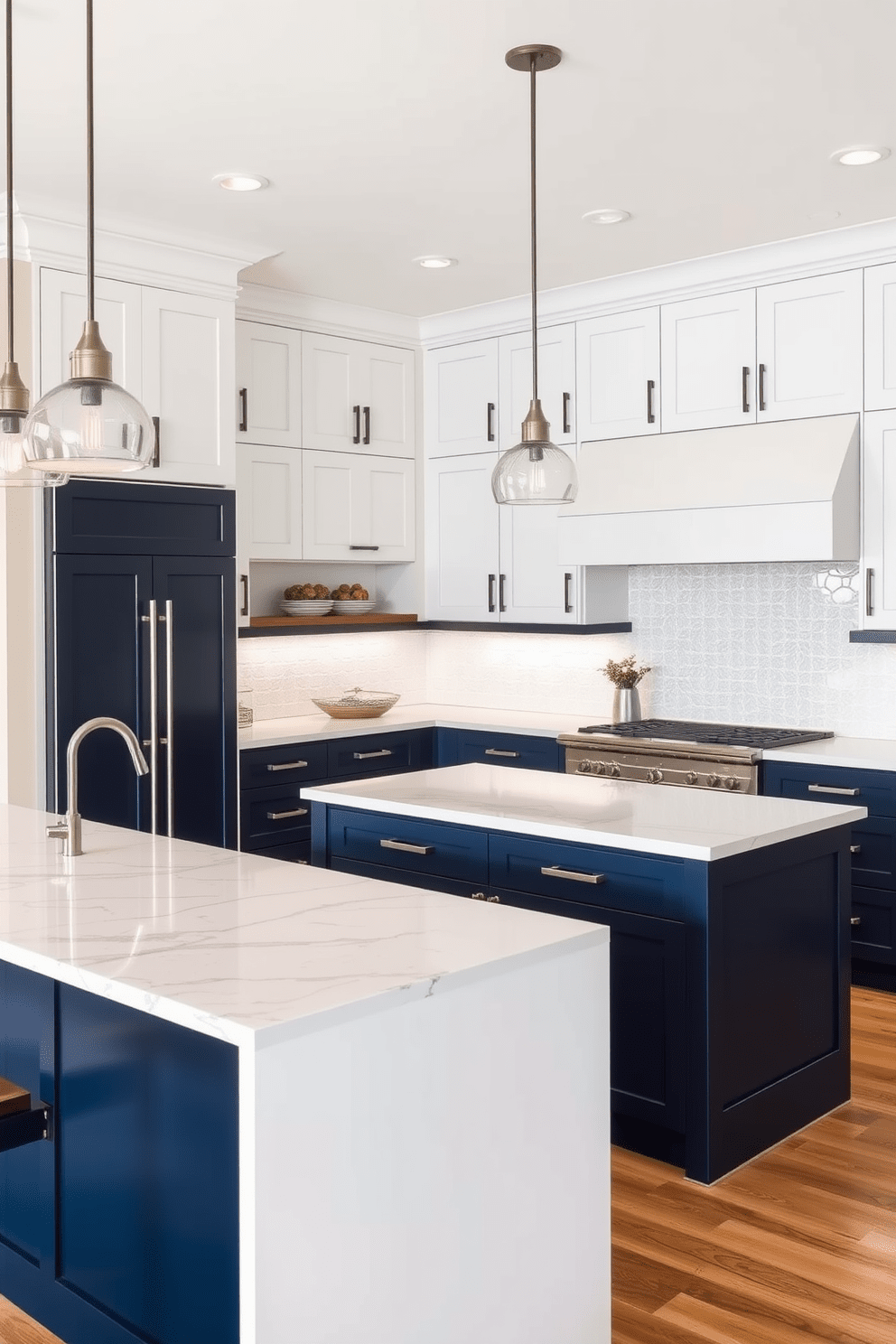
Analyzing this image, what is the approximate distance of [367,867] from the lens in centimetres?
379

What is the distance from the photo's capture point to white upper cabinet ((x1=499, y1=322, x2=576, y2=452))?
18.8 ft

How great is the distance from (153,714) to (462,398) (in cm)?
244

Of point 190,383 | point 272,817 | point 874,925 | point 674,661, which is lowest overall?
point 874,925

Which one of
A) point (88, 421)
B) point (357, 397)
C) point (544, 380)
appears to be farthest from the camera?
point (357, 397)

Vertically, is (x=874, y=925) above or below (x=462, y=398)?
below

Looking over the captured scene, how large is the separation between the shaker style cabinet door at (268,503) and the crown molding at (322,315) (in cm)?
59

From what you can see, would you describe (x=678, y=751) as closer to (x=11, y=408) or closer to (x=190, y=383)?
(x=190, y=383)

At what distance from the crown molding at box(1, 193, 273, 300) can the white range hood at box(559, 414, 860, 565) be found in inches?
69.0

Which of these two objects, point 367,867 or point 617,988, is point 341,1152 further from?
point 367,867

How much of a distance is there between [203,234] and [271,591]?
1887 millimetres

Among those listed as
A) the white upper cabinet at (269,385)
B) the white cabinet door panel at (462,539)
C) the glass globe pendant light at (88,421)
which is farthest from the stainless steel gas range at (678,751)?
the glass globe pendant light at (88,421)

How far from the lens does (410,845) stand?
12.0 ft

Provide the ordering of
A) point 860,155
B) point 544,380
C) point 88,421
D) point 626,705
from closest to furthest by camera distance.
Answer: point 88,421
point 860,155
point 626,705
point 544,380

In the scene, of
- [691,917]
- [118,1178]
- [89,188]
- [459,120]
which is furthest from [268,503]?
[118,1178]
